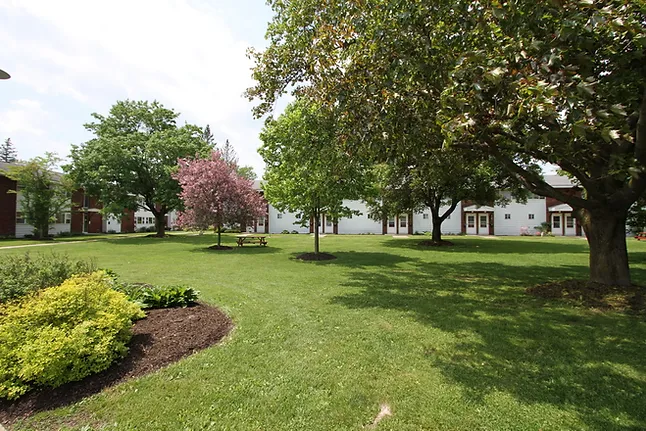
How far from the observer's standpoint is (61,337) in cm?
354

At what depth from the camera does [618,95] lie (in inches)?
231

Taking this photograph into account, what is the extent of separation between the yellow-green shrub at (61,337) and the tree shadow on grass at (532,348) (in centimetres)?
400

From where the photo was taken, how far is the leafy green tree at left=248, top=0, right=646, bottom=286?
3.47 metres

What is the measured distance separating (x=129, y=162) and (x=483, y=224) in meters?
39.0

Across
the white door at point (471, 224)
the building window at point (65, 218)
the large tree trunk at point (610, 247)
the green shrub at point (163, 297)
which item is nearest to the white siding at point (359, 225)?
the white door at point (471, 224)

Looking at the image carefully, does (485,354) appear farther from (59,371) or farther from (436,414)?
(59,371)

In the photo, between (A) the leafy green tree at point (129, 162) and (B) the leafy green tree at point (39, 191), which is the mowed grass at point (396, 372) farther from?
(B) the leafy green tree at point (39, 191)

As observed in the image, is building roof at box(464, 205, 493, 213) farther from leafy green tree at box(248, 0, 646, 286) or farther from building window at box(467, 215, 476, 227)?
leafy green tree at box(248, 0, 646, 286)

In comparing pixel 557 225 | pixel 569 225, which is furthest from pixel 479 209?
pixel 569 225

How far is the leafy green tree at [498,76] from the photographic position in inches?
137

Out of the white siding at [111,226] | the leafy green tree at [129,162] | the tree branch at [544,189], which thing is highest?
the leafy green tree at [129,162]

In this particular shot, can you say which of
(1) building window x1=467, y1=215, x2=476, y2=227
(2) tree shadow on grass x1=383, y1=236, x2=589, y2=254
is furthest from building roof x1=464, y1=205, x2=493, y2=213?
(2) tree shadow on grass x1=383, y1=236, x2=589, y2=254

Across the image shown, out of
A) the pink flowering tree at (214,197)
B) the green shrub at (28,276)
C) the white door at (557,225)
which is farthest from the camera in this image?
the white door at (557,225)

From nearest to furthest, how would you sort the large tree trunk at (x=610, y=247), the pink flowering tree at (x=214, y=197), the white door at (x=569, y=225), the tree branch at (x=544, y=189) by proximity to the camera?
the tree branch at (x=544, y=189), the large tree trunk at (x=610, y=247), the pink flowering tree at (x=214, y=197), the white door at (x=569, y=225)
